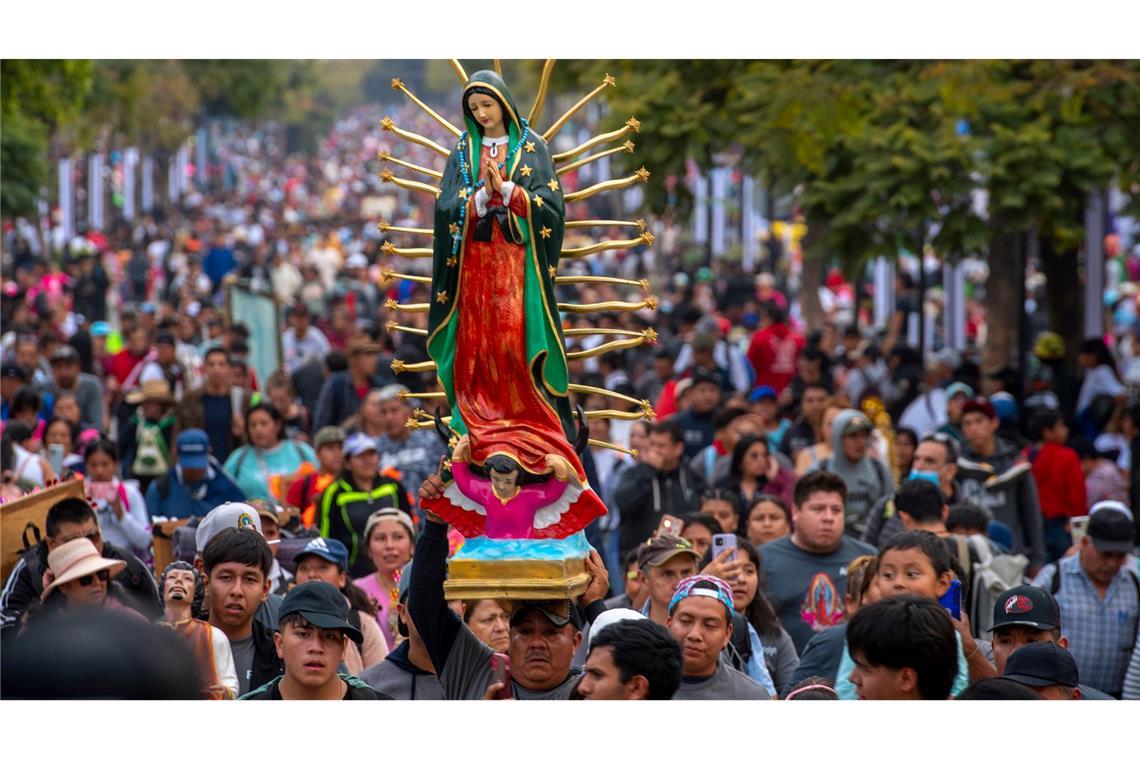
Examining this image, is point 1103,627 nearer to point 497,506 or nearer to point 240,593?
point 497,506

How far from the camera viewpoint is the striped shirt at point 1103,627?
32.3 feet

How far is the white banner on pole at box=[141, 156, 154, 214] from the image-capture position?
59.7 m

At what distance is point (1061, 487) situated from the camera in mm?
14156

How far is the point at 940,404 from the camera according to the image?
55.2ft

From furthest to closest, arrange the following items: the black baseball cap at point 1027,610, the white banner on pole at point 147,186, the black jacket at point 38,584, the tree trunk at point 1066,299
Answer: the white banner on pole at point 147,186, the tree trunk at point 1066,299, the black jacket at point 38,584, the black baseball cap at point 1027,610

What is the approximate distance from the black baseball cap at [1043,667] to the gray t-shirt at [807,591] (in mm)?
2750

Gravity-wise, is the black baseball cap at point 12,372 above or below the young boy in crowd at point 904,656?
above

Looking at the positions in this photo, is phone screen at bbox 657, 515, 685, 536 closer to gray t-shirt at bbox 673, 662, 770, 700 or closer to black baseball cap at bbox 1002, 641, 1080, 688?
gray t-shirt at bbox 673, 662, 770, 700

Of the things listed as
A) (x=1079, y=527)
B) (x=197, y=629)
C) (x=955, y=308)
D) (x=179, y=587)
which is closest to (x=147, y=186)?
(x=955, y=308)

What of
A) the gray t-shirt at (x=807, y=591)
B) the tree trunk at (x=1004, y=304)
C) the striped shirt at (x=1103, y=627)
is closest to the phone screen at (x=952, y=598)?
the gray t-shirt at (x=807, y=591)

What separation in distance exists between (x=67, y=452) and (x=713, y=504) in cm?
540

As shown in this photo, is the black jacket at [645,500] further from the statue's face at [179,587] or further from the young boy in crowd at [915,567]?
the statue's face at [179,587]

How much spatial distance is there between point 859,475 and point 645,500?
5.00 ft

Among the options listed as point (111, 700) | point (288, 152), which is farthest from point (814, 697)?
point (288, 152)
